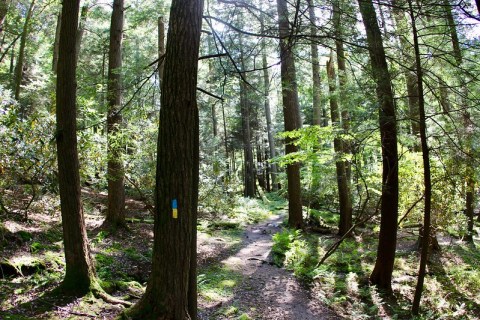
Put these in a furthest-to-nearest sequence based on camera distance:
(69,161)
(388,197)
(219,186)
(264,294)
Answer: (219,186) < (388,197) < (264,294) < (69,161)

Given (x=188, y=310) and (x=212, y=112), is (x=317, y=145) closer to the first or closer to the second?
(x=188, y=310)

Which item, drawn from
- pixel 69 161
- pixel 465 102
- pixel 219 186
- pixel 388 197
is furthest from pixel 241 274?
pixel 219 186

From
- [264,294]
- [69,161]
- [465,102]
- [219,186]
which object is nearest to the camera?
[69,161]

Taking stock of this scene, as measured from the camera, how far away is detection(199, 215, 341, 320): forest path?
259 inches

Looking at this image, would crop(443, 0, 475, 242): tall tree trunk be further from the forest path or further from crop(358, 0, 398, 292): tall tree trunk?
the forest path

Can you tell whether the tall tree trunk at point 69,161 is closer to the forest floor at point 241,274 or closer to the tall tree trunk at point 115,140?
the forest floor at point 241,274

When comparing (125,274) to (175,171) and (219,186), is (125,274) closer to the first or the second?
(175,171)

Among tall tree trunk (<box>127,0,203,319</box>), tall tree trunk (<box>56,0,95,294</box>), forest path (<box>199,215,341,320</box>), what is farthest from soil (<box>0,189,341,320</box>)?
tall tree trunk (<box>127,0,203,319</box>)

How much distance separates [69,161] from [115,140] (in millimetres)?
4412

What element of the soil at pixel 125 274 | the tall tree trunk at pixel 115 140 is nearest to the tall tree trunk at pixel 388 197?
the soil at pixel 125 274

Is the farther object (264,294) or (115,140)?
(115,140)

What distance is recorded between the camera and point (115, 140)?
945 centimetres

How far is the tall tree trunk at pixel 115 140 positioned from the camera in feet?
31.4

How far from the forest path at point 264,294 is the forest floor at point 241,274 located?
0.07 feet
